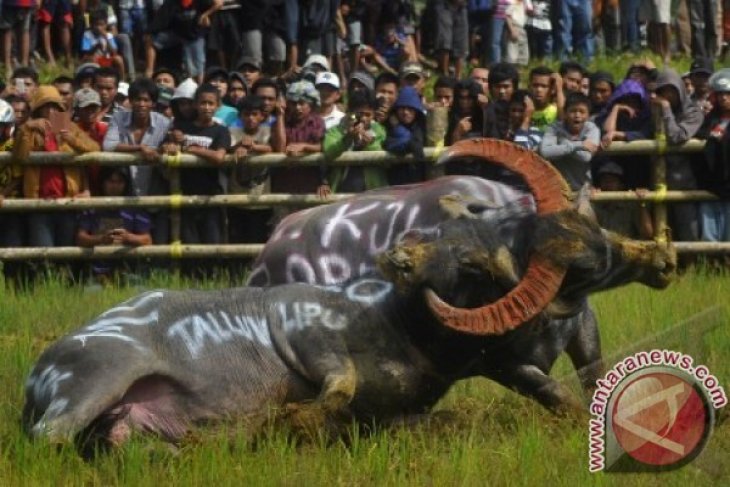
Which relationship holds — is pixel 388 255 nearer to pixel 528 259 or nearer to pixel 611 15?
pixel 528 259

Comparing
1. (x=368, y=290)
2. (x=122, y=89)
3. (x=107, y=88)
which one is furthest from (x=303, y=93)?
(x=368, y=290)

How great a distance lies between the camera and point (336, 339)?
8.46 meters

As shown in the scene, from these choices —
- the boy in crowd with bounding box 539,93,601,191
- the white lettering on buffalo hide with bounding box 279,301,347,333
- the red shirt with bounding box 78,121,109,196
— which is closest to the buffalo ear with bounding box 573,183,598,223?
the white lettering on buffalo hide with bounding box 279,301,347,333

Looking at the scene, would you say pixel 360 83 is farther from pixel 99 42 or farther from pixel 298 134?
pixel 99 42

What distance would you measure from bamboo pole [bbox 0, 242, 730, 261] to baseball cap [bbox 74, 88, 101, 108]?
3.86 ft

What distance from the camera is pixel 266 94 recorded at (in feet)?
48.2

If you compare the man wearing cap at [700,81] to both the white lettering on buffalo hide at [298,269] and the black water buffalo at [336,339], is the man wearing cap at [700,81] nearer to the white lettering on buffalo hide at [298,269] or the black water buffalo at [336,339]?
the white lettering on buffalo hide at [298,269]

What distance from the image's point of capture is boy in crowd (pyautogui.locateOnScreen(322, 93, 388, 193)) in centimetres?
1413

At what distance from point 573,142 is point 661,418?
22.4 ft

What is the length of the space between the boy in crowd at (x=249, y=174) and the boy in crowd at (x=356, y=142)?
0.53 meters

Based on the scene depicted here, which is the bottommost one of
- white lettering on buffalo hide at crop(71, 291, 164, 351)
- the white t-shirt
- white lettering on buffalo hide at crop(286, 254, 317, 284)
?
white lettering on buffalo hide at crop(286, 254, 317, 284)

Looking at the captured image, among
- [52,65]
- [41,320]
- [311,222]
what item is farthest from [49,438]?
[52,65]

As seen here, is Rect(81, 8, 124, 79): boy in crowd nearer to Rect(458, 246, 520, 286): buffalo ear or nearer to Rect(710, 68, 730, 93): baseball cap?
Rect(710, 68, 730, 93): baseball cap

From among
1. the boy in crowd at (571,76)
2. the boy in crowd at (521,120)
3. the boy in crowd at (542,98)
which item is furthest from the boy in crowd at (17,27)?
the boy in crowd at (521,120)
